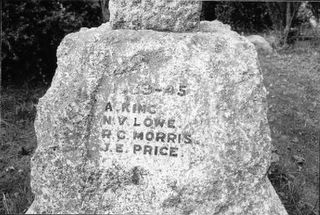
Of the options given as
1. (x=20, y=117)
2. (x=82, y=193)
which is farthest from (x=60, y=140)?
(x=20, y=117)

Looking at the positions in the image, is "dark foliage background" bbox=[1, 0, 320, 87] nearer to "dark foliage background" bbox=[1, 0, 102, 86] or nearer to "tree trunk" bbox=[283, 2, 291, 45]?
"dark foliage background" bbox=[1, 0, 102, 86]

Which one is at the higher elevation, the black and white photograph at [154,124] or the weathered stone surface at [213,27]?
the weathered stone surface at [213,27]

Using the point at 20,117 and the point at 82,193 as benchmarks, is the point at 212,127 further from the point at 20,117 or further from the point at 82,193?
the point at 20,117

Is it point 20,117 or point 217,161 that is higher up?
point 217,161

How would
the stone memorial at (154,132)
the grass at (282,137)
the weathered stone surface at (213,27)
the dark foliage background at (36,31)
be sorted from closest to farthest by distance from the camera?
the stone memorial at (154,132) < the weathered stone surface at (213,27) < the grass at (282,137) < the dark foliage background at (36,31)

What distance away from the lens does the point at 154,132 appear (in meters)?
3.44

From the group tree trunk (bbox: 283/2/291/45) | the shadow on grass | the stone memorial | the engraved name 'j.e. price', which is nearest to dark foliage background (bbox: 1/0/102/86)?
the shadow on grass

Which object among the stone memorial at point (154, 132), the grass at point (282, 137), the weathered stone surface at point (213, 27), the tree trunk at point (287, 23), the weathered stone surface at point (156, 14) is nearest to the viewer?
the stone memorial at point (154, 132)

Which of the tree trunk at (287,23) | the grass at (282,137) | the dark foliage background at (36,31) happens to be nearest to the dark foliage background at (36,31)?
the dark foliage background at (36,31)

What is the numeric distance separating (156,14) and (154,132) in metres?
0.79

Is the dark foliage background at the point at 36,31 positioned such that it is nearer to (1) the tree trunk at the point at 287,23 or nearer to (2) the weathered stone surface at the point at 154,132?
(2) the weathered stone surface at the point at 154,132

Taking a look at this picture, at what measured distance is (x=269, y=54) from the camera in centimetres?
801

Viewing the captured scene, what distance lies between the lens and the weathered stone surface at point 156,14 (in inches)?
Answer: 139

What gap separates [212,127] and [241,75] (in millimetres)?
386
